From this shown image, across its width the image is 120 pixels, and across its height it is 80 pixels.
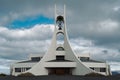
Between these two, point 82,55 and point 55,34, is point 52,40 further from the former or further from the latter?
point 82,55

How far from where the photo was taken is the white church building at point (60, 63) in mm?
68250

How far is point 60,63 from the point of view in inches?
2662

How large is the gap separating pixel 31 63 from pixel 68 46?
9640mm

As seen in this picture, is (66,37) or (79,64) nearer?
(79,64)

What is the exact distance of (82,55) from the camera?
77812 millimetres

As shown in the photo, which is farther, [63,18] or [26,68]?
[63,18]

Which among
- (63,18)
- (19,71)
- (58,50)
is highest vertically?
(63,18)

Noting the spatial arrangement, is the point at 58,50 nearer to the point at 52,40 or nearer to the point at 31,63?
the point at 52,40

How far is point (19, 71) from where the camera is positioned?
2800 inches

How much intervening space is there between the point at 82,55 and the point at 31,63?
45.3 ft

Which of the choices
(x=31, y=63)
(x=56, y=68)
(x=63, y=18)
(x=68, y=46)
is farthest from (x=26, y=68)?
(x=63, y=18)

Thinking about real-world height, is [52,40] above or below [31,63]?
above

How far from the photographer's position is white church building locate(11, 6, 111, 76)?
6825 centimetres

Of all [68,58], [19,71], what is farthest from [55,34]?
A: [19,71]
